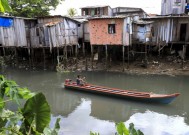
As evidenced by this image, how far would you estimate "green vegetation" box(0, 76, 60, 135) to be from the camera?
115 inches

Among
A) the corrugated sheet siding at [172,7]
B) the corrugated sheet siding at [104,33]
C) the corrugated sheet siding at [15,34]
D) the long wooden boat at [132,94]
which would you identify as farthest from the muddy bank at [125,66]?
the long wooden boat at [132,94]

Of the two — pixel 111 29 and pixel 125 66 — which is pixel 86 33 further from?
pixel 125 66

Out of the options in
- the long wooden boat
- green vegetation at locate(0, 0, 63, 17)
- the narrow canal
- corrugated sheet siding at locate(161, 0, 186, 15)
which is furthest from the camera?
green vegetation at locate(0, 0, 63, 17)

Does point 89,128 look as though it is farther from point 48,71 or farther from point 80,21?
point 80,21

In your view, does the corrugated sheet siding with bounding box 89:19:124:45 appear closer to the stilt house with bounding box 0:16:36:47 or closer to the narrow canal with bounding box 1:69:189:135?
the narrow canal with bounding box 1:69:189:135

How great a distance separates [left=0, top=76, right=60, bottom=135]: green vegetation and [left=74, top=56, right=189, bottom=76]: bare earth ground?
53.9 feet

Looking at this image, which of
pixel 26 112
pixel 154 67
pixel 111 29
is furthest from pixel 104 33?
pixel 26 112

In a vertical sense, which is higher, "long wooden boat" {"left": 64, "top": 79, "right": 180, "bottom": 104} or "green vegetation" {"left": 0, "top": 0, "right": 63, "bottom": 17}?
"green vegetation" {"left": 0, "top": 0, "right": 63, "bottom": 17}

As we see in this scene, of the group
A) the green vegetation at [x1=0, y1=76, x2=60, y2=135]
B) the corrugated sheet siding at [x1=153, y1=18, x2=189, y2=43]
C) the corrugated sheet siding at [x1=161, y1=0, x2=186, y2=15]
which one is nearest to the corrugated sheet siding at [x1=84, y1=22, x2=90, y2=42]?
the corrugated sheet siding at [x1=153, y1=18, x2=189, y2=43]

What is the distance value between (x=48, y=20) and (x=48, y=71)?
176 inches

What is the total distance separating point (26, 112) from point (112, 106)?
9828 millimetres

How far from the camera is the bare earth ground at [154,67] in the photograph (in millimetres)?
18716

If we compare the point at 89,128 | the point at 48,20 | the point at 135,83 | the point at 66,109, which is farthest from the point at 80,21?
the point at 89,128

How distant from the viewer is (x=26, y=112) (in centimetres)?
322
